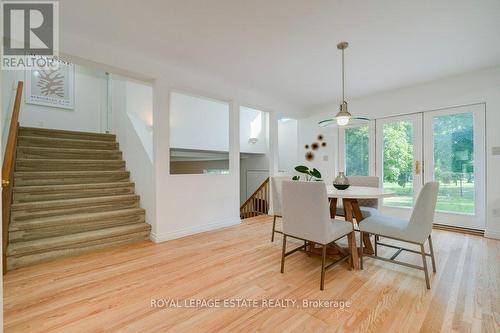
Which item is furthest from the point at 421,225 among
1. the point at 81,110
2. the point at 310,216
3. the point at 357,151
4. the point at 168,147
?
the point at 81,110

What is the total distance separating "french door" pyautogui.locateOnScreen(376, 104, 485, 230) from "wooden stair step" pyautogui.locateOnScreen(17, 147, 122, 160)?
15.9 ft

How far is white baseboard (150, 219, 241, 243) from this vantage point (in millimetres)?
2950

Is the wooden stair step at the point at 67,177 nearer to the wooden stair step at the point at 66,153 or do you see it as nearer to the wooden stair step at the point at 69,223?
the wooden stair step at the point at 66,153

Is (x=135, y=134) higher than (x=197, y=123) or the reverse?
the reverse

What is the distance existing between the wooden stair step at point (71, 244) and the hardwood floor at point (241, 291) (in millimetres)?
104

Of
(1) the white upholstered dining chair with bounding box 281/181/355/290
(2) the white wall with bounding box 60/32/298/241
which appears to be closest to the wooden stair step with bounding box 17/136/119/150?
(2) the white wall with bounding box 60/32/298/241

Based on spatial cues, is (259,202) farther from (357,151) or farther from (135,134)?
(135,134)

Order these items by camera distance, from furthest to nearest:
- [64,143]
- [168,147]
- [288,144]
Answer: [288,144]
[64,143]
[168,147]

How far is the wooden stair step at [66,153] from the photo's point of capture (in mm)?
3361

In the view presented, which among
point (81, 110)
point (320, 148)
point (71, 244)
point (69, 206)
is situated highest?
point (81, 110)

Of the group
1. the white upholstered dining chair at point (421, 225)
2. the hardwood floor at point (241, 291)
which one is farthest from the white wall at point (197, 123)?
the white upholstered dining chair at point (421, 225)

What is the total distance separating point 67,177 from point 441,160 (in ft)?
18.6

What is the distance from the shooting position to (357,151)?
4461 mm

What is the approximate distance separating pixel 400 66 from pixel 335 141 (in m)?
1.92
